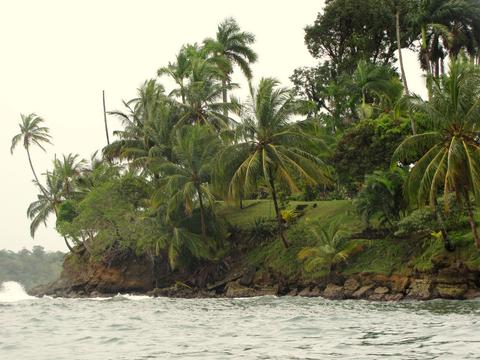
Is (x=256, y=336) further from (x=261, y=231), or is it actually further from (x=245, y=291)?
(x=261, y=231)

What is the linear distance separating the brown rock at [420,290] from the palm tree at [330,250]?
4.34 m

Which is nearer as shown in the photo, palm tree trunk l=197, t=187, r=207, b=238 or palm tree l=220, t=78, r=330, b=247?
palm tree l=220, t=78, r=330, b=247

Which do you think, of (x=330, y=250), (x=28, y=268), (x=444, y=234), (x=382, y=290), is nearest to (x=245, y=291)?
(x=330, y=250)

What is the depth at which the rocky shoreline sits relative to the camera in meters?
24.2

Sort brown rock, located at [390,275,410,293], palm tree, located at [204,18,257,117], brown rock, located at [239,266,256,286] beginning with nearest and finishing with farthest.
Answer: brown rock, located at [390,275,410,293], brown rock, located at [239,266,256,286], palm tree, located at [204,18,257,117]

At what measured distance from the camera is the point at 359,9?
45656 mm

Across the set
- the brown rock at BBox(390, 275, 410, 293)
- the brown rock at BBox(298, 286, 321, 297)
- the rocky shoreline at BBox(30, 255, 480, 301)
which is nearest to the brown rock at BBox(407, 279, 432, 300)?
the rocky shoreline at BBox(30, 255, 480, 301)

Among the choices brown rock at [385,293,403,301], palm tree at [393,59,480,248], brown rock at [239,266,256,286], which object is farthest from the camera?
→ brown rock at [239,266,256,286]

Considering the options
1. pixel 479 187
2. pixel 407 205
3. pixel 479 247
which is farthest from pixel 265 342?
pixel 407 205

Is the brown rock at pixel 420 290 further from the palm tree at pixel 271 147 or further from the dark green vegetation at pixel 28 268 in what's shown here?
the dark green vegetation at pixel 28 268

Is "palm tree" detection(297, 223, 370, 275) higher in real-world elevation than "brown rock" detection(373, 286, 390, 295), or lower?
higher

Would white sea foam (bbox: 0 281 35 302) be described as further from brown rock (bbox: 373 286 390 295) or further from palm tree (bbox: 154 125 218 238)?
brown rock (bbox: 373 286 390 295)

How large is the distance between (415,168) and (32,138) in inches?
1850

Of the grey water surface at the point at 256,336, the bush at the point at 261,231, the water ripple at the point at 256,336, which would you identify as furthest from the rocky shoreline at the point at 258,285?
the grey water surface at the point at 256,336
